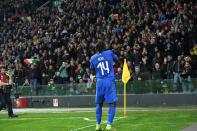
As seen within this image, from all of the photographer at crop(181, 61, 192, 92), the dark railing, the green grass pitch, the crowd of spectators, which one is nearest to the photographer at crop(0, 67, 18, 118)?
the green grass pitch

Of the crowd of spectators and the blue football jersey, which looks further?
the crowd of spectators

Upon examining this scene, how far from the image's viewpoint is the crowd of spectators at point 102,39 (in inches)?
989

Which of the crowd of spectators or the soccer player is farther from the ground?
the crowd of spectators

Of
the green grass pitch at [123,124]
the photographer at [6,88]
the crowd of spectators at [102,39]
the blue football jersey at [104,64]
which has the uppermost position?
the crowd of spectators at [102,39]

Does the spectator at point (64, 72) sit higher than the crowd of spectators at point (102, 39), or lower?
lower

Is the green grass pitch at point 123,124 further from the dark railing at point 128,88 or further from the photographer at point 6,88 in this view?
the dark railing at point 128,88

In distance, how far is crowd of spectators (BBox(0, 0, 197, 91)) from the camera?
25125 millimetres

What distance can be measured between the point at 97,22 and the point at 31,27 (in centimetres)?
708

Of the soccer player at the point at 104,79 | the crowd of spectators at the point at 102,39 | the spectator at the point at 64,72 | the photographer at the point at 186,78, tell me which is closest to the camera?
the soccer player at the point at 104,79

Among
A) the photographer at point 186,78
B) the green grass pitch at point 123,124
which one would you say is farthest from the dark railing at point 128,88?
the green grass pitch at point 123,124

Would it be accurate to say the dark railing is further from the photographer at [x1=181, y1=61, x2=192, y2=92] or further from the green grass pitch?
the green grass pitch

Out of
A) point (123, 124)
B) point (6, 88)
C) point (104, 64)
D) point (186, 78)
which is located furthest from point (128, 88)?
point (104, 64)

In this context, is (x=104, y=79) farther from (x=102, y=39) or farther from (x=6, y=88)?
(x=102, y=39)

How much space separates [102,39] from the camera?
2700 cm
